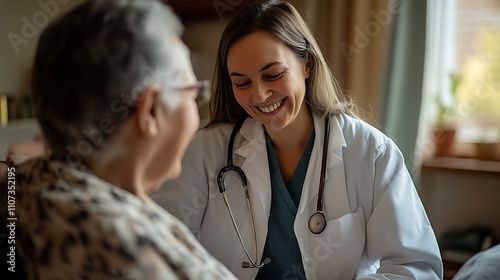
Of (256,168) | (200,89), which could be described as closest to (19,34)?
(256,168)

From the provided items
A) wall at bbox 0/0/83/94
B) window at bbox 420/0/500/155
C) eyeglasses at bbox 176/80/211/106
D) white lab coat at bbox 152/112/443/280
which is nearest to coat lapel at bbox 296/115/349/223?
white lab coat at bbox 152/112/443/280

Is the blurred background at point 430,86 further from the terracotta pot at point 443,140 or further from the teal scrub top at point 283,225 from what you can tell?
the teal scrub top at point 283,225

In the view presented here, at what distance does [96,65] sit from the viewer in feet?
2.32

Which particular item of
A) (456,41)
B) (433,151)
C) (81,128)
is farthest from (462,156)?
(81,128)

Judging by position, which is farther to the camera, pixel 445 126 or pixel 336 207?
pixel 445 126

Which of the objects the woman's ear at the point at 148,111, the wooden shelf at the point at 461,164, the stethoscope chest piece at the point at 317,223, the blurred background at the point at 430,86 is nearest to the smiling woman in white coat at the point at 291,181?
the stethoscope chest piece at the point at 317,223

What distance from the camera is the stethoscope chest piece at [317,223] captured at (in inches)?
55.6

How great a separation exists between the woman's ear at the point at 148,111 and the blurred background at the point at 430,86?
1.84 meters

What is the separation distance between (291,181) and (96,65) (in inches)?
36.1

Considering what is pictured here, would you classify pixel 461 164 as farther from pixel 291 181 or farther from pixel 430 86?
pixel 291 181

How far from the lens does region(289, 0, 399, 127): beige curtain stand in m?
2.64

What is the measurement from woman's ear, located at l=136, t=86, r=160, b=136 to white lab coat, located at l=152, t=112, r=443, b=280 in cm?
75

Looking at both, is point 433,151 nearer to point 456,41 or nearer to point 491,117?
point 491,117

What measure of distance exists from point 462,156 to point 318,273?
1597 millimetres
